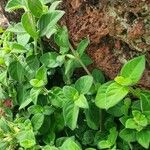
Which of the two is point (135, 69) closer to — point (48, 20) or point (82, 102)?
point (82, 102)

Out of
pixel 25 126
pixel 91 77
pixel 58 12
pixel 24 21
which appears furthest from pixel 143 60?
pixel 25 126

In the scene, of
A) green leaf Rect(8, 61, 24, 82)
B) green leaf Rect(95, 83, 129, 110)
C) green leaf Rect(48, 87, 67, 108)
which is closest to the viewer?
green leaf Rect(95, 83, 129, 110)

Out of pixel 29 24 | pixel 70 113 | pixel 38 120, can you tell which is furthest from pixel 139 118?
pixel 29 24

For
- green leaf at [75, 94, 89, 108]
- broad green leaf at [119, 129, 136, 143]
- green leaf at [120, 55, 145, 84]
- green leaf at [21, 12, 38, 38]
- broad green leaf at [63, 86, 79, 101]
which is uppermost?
green leaf at [21, 12, 38, 38]

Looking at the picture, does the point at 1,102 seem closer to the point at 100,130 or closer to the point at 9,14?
the point at 9,14

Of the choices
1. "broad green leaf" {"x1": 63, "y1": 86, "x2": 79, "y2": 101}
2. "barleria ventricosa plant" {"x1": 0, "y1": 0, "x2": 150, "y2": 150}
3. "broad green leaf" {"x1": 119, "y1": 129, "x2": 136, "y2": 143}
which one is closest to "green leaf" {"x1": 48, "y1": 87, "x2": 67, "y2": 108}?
"barleria ventricosa plant" {"x1": 0, "y1": 0, "x2": 150, "y2": 150}

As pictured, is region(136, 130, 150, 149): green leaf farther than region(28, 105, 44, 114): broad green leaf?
No

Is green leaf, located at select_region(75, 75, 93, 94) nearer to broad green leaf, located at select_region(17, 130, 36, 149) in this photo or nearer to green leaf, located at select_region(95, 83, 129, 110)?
green leaf, located at select_region(95, 83, 129, 110)
